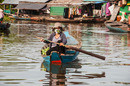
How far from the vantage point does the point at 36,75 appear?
10359mm

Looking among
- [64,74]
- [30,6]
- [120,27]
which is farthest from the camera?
[30,6]

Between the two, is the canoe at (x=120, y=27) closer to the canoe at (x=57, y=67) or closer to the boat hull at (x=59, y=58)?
the canoe at (x=57, y=67)

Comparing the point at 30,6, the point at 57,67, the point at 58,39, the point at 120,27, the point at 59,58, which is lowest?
the point at 30,6

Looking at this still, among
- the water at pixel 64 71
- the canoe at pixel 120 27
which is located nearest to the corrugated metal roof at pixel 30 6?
the canoe at pixel 120 27

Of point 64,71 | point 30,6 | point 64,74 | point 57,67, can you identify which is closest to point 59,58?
point 57,67

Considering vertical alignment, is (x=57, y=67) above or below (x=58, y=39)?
below

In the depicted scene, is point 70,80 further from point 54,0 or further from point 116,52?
point 54,0

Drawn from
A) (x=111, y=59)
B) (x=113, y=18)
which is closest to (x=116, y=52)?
(x=111, y=59)

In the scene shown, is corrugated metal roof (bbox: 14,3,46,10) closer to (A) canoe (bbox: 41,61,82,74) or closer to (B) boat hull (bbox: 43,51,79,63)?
(A) canoe (bbox: 41,61,82,74)

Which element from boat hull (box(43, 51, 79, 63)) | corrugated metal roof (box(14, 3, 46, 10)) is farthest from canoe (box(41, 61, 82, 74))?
corrugated metal roof (box(14, 3, 46, 10))

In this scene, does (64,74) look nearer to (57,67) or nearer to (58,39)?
(57,67)

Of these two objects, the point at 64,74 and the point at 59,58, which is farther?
the point at 59,58

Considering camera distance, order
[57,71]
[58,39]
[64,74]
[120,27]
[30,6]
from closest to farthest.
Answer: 1. [64,74]
2. [57,71]
3. [58,39]
4. [120,27]
5. [30,6]

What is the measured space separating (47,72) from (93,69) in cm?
155
